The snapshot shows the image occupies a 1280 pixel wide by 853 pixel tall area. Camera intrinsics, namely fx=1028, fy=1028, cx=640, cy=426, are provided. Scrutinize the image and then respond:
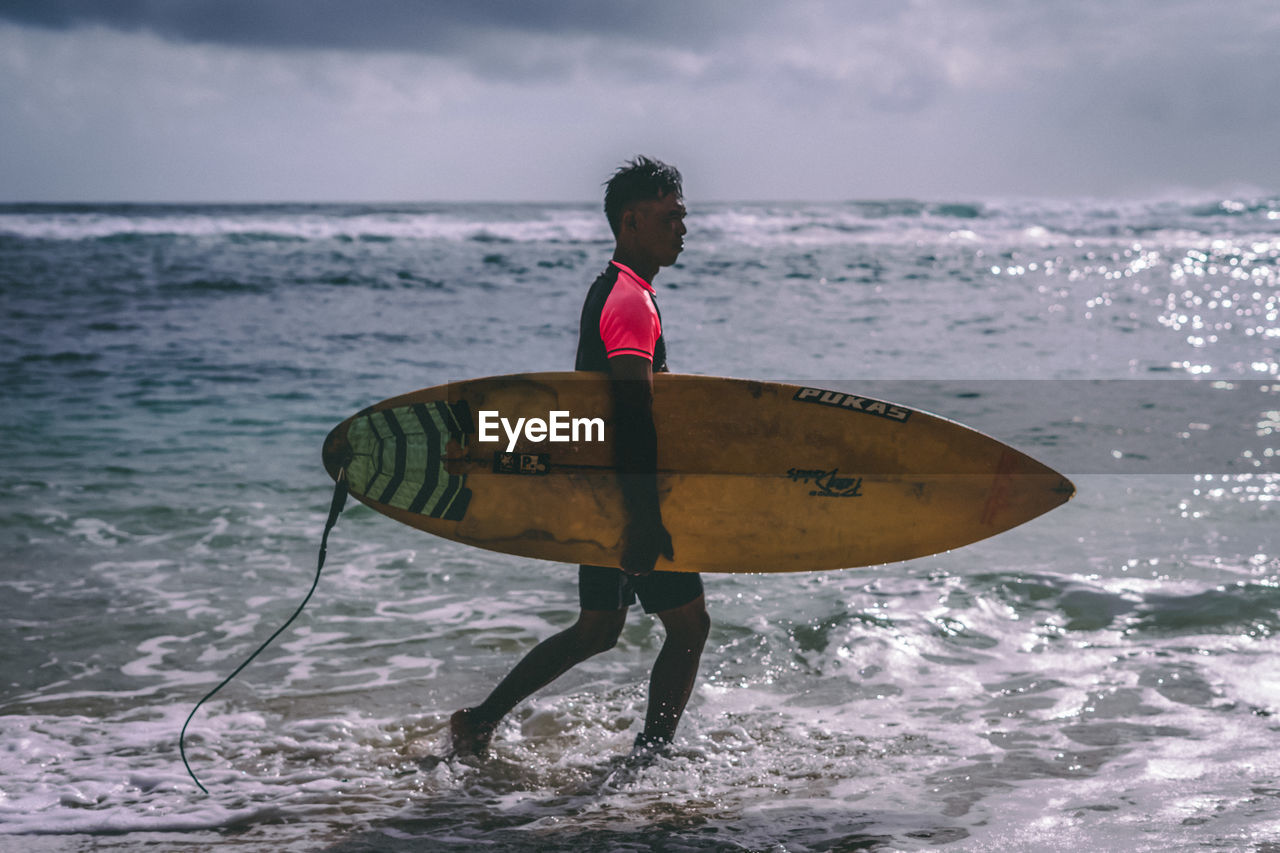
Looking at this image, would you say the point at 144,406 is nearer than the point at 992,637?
No

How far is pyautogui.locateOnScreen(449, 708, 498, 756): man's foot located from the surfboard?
531mm

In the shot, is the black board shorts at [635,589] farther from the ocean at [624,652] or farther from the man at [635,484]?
the ocean at [624,652]

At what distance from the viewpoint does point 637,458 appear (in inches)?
106

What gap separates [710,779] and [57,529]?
4.45 meters

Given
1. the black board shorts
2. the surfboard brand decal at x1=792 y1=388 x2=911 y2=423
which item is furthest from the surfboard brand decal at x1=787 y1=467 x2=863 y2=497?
the black board shorts

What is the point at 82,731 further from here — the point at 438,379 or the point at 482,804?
the point at 438,379

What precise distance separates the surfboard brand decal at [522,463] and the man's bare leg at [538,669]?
0.47 m

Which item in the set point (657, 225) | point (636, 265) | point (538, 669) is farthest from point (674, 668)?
point (657, 225)

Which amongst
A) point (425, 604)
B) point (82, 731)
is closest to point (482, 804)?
point (82, 731)

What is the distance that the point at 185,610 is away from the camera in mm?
4645

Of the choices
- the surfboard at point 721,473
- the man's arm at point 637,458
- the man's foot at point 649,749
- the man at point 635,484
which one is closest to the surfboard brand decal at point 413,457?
the surfboard at point 721,473

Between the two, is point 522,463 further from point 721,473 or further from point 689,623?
point 689,623

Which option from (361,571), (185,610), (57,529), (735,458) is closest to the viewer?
(735,458)

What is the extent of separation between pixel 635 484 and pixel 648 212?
2.44 ft
